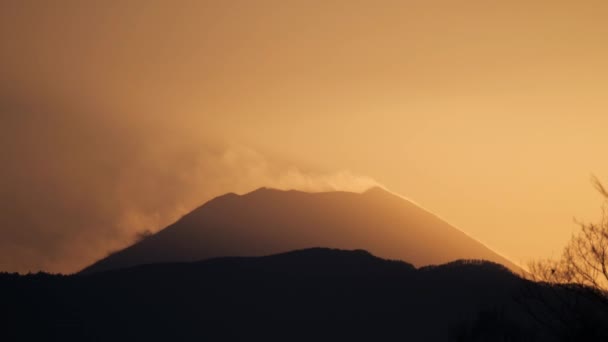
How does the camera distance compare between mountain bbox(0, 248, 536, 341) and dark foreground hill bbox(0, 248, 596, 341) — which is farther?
mountain bbox(0, 248, 536, 341)

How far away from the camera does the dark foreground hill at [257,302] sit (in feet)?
192

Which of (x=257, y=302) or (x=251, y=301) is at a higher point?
(x=251, y=301)

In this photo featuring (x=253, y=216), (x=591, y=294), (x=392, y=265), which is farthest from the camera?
(x=253, y=216)

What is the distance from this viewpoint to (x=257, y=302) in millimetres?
66062

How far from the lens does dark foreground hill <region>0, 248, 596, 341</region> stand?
58656 mm

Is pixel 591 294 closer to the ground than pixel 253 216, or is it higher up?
closer to the ground

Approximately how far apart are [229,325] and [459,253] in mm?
121623

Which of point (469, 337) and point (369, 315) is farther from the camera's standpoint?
point (369, 315)

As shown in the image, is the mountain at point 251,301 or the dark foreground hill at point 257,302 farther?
the mountain at point 251,301

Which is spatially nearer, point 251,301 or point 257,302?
point 257,302

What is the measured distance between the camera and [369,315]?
63.3 metres

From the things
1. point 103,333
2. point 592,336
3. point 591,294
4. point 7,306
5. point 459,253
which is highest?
point 459,253

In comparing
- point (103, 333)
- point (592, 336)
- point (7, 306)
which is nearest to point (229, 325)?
point (103, 333)

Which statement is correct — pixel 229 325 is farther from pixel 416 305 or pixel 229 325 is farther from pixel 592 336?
pixel 592 336
